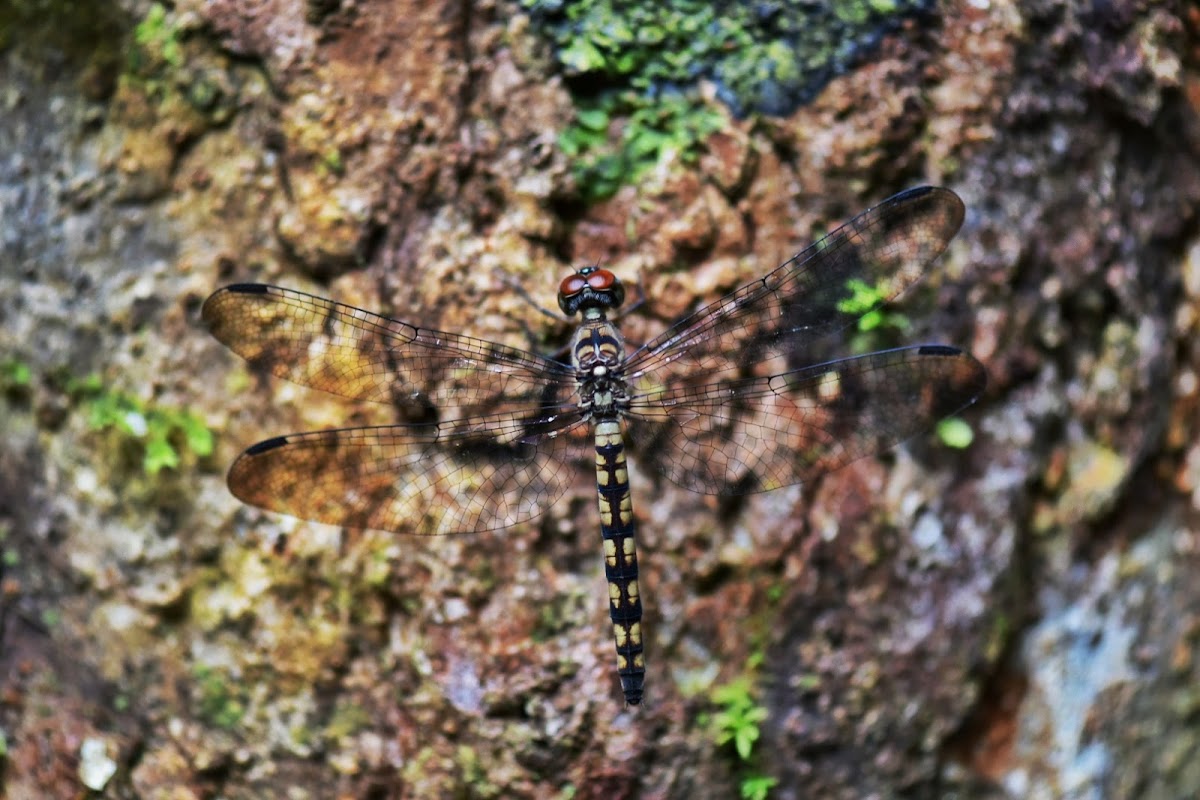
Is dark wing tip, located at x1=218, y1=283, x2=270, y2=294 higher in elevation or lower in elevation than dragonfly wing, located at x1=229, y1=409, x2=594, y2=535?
higher

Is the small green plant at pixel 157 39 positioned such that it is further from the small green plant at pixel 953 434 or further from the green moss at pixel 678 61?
the small green plant at pixel 953 434

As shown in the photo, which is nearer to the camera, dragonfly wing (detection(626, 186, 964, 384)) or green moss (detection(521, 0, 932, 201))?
dragonfly wing (detection(626, 186, 964, 384))

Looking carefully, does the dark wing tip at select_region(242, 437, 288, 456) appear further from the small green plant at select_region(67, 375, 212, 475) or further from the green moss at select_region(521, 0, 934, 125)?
A: the green moss at select_region(521, 0, 934, 125)

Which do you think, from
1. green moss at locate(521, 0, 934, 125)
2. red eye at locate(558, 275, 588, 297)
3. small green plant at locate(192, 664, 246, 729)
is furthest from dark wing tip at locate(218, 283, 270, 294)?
small green plant at locate(192, 664, 246, 729)

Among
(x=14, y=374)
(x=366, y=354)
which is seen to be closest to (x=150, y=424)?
(x=14, y=374)

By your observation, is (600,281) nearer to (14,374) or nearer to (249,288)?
(249,288)

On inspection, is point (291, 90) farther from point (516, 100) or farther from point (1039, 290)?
point (1039, 290)

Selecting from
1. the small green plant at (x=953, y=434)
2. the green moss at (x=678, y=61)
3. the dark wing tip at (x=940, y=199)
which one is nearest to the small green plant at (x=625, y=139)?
the green moss at (x=678, y=61)
